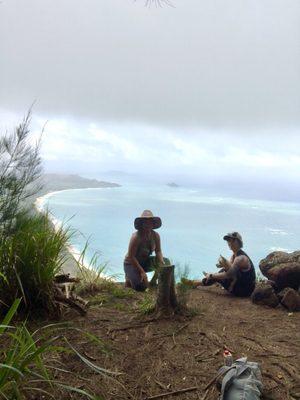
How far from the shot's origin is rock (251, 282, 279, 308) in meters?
3.99

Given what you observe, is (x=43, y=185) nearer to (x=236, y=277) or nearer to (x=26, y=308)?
(x=26, y=308)

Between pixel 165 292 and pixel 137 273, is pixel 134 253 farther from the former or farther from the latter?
pixel 165 292

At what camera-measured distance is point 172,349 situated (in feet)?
8.13

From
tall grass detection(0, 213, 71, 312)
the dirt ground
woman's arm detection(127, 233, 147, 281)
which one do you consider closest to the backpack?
the dirt ground

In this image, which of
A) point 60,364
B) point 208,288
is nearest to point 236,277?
point 208,288

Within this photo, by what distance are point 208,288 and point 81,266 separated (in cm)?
179

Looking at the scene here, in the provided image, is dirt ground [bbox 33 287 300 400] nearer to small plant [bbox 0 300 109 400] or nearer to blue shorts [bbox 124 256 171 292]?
small plant [bbox 0 300 109 400]

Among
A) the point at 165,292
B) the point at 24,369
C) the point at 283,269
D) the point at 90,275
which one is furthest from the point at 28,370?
the point at 283,269

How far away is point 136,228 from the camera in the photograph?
4.73 metres

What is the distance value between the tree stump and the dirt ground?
115 mm

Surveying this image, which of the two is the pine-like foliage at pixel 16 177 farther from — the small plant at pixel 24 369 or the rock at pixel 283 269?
the rock at pixel 283 269

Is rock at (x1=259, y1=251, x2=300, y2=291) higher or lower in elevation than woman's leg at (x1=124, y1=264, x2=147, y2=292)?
higher

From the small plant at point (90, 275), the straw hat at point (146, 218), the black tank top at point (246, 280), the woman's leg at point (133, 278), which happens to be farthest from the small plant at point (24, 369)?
the black tank top at point (246, 280)

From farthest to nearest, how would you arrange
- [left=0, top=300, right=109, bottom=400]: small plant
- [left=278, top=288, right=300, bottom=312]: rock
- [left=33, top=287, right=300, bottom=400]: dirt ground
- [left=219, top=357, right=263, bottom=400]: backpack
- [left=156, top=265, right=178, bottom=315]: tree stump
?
[left=278, top=288, right=300, bottom=312]: rock → [left=156, top=265, right=178, bottom=315]: tree stump → [left=33, top=287, right=300, bottom=400]: dirt ground → [left=219, top=357, right=263, bottom=400]: backpack → [left=0, top=300, right=109, bottom=400]: small plant
